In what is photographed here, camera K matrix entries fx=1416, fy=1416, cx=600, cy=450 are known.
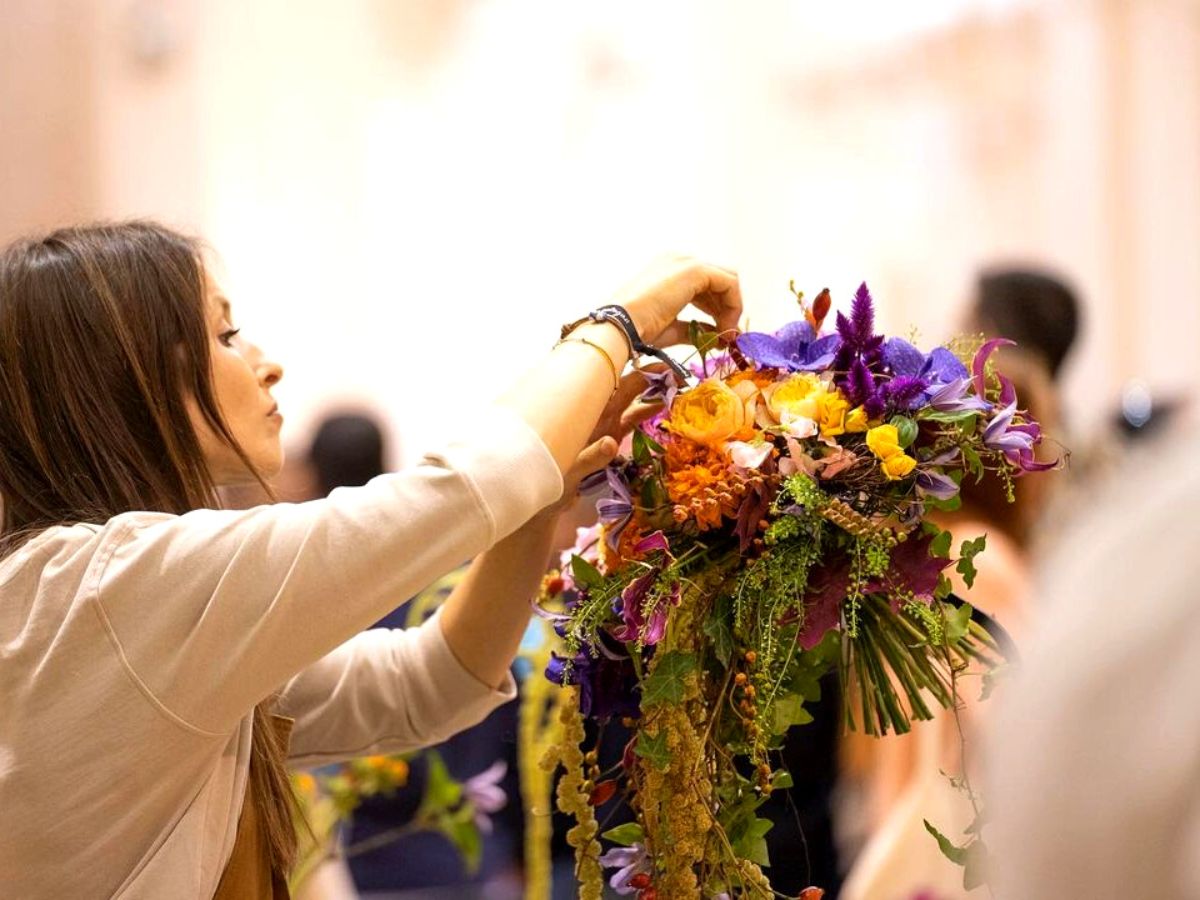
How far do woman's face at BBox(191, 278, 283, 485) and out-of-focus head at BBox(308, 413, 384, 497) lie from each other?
4.96ft

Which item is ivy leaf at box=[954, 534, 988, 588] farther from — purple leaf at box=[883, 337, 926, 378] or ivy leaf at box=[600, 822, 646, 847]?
ivy leaf at box=[600, 822, 646, 847]

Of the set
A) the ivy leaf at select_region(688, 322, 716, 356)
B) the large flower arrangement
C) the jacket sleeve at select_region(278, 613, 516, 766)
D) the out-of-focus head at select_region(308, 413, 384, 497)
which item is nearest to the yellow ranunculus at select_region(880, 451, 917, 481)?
the large flower arrangement

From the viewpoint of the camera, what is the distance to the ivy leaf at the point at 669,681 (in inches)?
41.3

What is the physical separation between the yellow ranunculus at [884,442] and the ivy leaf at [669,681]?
206 millimetres

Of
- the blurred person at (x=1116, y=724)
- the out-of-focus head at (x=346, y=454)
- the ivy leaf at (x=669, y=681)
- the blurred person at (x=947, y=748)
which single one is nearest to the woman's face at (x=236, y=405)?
the ivy leaf at (x=669, y=681)

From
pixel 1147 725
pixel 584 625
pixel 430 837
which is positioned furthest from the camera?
pixel 430 837

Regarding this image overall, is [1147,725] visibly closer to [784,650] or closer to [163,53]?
[784,650]

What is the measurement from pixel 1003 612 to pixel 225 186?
2.41 m

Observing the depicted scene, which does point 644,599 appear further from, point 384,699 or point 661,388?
point 384,699

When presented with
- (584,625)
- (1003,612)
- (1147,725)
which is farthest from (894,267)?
(1147,725)

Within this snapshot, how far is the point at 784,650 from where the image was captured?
105cm

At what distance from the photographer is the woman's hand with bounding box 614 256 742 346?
3.89 ft

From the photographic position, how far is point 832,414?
41.9 inches

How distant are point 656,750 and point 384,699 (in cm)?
42
